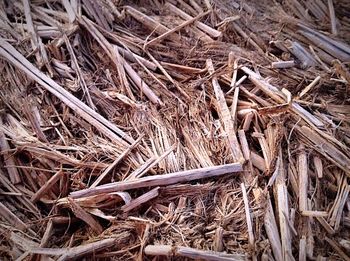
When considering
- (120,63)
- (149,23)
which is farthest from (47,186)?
(149,23)

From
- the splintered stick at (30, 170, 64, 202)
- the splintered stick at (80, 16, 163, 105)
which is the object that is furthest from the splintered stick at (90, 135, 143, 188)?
the splintered stick at (80, 16, 163, 105)

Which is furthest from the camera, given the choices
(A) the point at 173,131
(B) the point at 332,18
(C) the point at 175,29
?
(B) the point at 332,18

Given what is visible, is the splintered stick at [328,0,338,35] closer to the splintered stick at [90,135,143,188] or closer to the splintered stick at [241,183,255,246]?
the splintered stick at [241,183,255,246]

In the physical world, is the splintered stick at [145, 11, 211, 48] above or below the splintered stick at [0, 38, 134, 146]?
above

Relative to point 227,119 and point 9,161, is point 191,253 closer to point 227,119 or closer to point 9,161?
point 227,119

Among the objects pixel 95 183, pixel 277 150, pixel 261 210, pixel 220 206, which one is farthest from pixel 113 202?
pixel 277 150

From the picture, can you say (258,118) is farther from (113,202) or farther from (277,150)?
(113,202)

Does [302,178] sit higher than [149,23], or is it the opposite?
[149,23]

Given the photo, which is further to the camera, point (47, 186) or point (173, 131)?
point (173, 131)
